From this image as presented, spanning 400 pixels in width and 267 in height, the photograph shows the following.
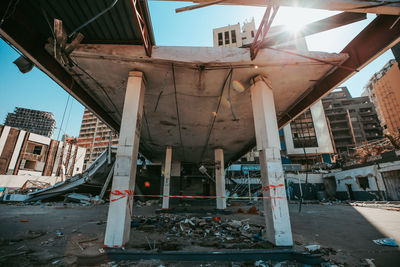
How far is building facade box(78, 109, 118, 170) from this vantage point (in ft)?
209

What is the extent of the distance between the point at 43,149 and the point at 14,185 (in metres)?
9.20

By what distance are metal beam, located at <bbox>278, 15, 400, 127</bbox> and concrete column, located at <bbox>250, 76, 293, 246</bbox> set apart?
2290 mm

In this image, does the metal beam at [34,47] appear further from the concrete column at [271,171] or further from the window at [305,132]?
the window at [305,132]

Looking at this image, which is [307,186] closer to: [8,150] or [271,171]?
[271,171]

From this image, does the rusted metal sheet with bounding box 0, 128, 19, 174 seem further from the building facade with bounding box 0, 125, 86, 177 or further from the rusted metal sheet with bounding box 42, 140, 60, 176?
the rusted metal sheet with bounding box 42, 140, 60, 176

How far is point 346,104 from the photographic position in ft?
184

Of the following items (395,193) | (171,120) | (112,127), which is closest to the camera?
(171,120)

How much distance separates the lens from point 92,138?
225ft

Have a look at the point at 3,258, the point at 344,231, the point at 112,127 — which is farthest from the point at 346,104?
the point at 3,258

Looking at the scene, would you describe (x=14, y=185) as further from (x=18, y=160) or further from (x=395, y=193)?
(x=395, y=193)

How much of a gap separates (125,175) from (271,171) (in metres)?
3.91

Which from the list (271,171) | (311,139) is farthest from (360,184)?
(271,171)

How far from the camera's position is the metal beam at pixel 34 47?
12.4ft

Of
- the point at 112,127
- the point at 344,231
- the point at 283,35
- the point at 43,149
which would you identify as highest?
the point at 43,149
